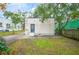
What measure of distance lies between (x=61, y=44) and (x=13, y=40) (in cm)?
42

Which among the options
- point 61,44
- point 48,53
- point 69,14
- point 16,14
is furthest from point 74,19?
point 16,14

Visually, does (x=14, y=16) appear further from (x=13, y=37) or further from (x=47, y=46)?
(x=47, y=46)

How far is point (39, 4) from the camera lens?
1.89 m

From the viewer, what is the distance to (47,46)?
74.1 inches

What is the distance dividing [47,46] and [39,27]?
A: 181mm

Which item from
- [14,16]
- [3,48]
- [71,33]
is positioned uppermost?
[14,16]

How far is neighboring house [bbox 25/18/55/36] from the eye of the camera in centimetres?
189

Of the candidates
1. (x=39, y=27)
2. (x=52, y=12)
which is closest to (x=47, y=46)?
(x=39, y=27)

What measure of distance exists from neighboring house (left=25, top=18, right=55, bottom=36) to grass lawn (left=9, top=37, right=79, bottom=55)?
0.19 feet

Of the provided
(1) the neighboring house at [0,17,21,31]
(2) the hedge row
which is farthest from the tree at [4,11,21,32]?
(2) the hedge row

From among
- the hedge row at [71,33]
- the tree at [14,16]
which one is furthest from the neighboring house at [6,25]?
the hedge row at [71,33]
